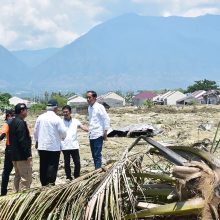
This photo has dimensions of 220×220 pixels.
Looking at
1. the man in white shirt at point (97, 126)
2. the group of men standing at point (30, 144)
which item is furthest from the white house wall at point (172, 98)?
the group of men standing at point (30, 144)

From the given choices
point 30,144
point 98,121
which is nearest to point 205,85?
point 98,121

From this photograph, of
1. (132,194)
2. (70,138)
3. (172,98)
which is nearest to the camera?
(132,194)

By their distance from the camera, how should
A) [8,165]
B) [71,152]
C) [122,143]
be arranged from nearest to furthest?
[8,165]
[71,152]
[122,143]

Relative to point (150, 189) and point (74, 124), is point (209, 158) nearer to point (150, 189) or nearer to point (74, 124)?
point (150, 189)

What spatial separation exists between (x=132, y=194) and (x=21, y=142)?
4.49m

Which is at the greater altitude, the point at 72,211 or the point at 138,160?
the point at 138,160

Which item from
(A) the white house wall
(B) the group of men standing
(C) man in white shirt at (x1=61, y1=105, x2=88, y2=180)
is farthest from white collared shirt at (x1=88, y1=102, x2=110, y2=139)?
(A) the white house wall

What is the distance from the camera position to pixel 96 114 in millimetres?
10172

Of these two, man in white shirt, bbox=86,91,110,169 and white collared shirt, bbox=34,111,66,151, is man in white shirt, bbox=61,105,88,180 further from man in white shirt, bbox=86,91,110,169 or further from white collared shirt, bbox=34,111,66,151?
white collared shirt, bbox=34,111,66,151

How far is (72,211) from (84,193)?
162 mm

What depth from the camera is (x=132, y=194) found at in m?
4.09

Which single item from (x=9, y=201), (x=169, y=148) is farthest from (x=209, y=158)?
(x=9, y=201)

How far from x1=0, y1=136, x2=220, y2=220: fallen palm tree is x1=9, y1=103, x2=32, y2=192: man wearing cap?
→ 3.97m

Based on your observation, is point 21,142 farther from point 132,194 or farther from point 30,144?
point 132,194
